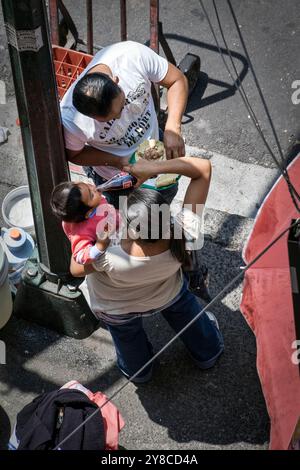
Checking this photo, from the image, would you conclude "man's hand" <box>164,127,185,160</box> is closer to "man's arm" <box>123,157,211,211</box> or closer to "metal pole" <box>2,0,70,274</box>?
"man's arm" <box>123,157,211,211</box>

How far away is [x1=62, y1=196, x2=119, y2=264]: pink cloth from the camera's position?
3314mm

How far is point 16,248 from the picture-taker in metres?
4.65

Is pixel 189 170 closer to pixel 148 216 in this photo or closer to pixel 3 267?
pixel 148 216

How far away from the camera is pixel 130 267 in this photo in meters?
3.12

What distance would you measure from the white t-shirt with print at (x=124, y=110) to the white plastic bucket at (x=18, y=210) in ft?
4.33

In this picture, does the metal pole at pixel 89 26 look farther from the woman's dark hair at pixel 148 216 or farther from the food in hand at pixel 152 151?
the woman's dark hair at pixel 148 216

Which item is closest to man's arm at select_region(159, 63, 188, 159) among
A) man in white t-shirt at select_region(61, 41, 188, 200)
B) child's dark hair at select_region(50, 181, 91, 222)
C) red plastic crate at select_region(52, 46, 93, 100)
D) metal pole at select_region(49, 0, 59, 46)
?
man in white t-shirt at select_region(61, 41, 188, 200)

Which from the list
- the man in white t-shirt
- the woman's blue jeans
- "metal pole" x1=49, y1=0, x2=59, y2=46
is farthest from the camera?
"metal pole" x1=49, y1=0, x2=59, y2=46

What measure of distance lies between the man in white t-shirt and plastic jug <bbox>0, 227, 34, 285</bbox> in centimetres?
103

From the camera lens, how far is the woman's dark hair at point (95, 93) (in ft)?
10.9

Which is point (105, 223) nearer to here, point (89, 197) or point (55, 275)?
point (89, 197)

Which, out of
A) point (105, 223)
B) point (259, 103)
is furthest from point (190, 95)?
point (105, 223)

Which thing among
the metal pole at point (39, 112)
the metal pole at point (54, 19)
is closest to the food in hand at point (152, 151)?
the metal pole at point (39, 112)
